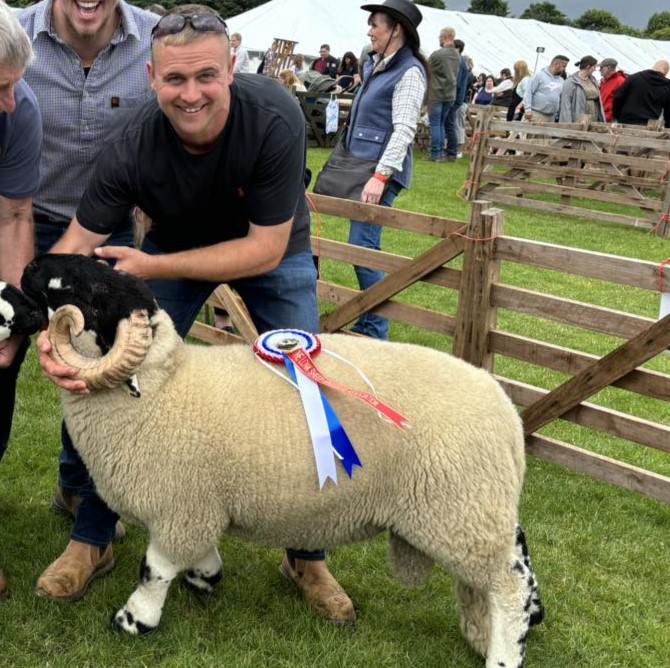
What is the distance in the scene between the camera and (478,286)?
434 centimetres

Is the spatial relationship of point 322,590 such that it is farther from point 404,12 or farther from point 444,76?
point 444,76

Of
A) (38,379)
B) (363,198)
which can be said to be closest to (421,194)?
(363,198)

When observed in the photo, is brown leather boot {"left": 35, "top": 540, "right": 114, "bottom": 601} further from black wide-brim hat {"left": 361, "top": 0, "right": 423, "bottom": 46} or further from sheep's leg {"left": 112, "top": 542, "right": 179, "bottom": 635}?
black wide-brim hat {"left": 361, "top": 0, "right": 423, "bottom": 46}

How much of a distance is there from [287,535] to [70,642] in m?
0.88

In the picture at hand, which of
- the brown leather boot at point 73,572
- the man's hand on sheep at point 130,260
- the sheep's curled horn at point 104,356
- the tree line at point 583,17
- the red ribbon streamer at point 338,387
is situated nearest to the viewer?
the sheep's curled horn at point 104,356

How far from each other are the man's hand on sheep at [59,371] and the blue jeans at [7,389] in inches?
22.6

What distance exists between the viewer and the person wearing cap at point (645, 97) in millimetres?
13961

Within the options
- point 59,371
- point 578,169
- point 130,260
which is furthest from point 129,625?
point 578,169

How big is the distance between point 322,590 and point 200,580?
47 cm

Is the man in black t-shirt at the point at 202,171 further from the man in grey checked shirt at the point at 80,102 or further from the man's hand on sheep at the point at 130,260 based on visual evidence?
the man in grey checked shirt at the point at 80,102

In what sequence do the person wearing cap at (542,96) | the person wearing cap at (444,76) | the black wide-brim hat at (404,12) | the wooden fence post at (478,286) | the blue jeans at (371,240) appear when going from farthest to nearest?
1. the person wearing cap at (542,96)
2. the person wearing cap at (444,76)
3. the blue jeans at (371,240)
4. the black wide-brim hat at (404,12)
5. the wooden fence post at (478,286)

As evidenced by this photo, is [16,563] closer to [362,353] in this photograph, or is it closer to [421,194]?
[362,353]

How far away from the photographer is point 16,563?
10.3ft

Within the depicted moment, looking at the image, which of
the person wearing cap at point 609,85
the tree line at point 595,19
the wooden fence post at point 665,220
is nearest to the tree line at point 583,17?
the tree line at point 595,19
